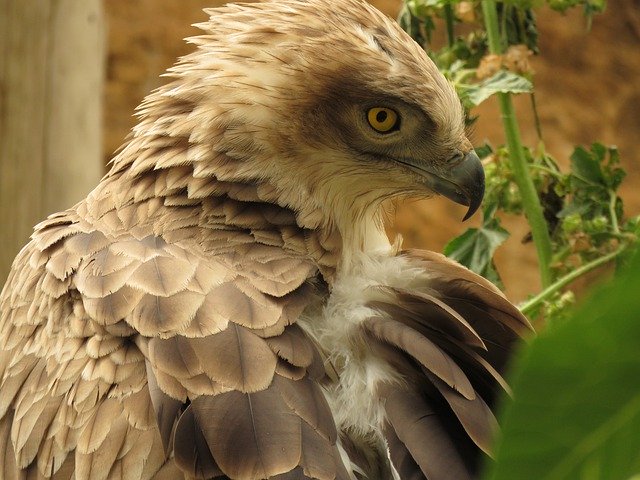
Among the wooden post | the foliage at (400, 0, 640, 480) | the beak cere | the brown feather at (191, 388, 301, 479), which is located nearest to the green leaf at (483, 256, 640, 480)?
the brown feather at (191, 388, 301, 479)

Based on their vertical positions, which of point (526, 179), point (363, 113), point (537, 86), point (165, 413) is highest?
point (363, 113)

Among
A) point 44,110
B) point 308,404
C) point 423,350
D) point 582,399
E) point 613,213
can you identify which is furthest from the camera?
point 44,110

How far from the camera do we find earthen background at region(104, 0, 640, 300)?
28.2 feet

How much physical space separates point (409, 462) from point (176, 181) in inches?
38.0

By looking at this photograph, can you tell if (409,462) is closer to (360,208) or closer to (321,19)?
(360,208)

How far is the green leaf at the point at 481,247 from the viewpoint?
2.74 m

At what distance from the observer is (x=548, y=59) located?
29.3 ft

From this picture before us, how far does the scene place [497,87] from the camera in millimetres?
2512

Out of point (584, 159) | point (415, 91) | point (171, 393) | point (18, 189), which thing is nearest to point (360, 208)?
point (415, 91)

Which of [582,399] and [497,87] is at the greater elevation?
[582,399]

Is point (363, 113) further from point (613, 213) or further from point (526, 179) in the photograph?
point (613, 213)

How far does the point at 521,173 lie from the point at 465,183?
0.79ft

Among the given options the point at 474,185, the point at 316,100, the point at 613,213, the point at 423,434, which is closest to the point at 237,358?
the point at 423,434

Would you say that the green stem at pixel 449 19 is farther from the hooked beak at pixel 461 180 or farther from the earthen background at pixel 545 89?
the earthen background at pixel 545 89
